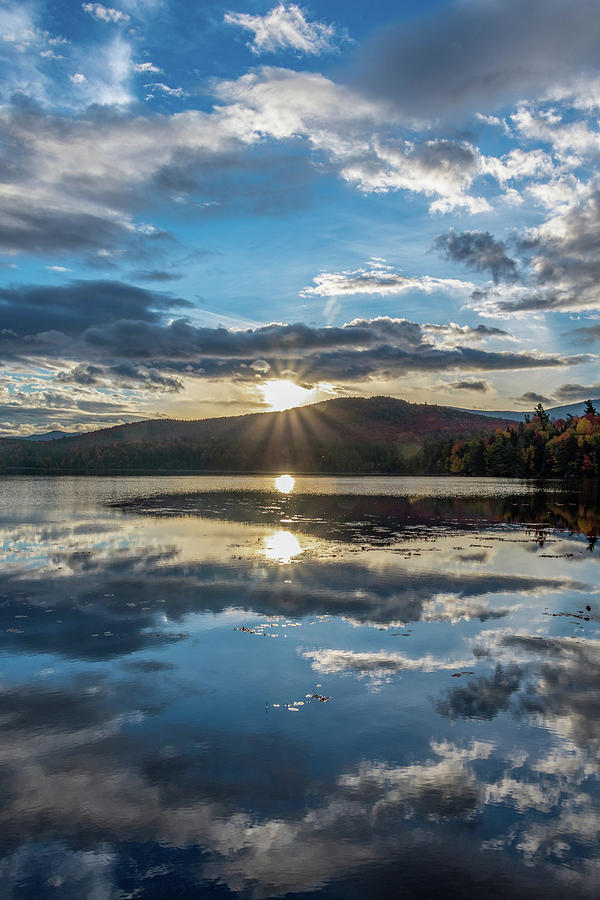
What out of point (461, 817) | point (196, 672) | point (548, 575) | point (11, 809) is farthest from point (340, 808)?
point (548, 575)

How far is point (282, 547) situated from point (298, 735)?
28.9 m

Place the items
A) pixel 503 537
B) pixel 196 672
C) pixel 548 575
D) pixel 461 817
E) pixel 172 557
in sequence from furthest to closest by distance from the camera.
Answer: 1. pixel 503 537
2. pixel 172 557
3. pixel 548 575
4. pixel 196 672
5. pixel 461 817

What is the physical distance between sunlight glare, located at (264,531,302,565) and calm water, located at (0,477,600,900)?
651cm

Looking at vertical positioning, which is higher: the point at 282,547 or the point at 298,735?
the point at 298,735

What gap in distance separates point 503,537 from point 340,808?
41330 mm

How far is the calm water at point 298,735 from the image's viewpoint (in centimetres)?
914

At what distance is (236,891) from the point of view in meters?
8.55

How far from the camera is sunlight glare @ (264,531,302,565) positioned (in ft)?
123

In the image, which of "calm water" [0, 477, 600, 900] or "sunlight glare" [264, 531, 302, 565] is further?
"sunlight glare" [264, 531, 302, 565]

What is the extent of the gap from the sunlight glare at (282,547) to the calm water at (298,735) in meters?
6.51

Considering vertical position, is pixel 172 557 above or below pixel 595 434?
below

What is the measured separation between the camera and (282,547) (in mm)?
42188

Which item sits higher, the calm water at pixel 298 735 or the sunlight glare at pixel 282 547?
the calm water at pixel 298 735

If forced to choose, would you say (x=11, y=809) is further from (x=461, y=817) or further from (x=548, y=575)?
(x=548, y=575)
